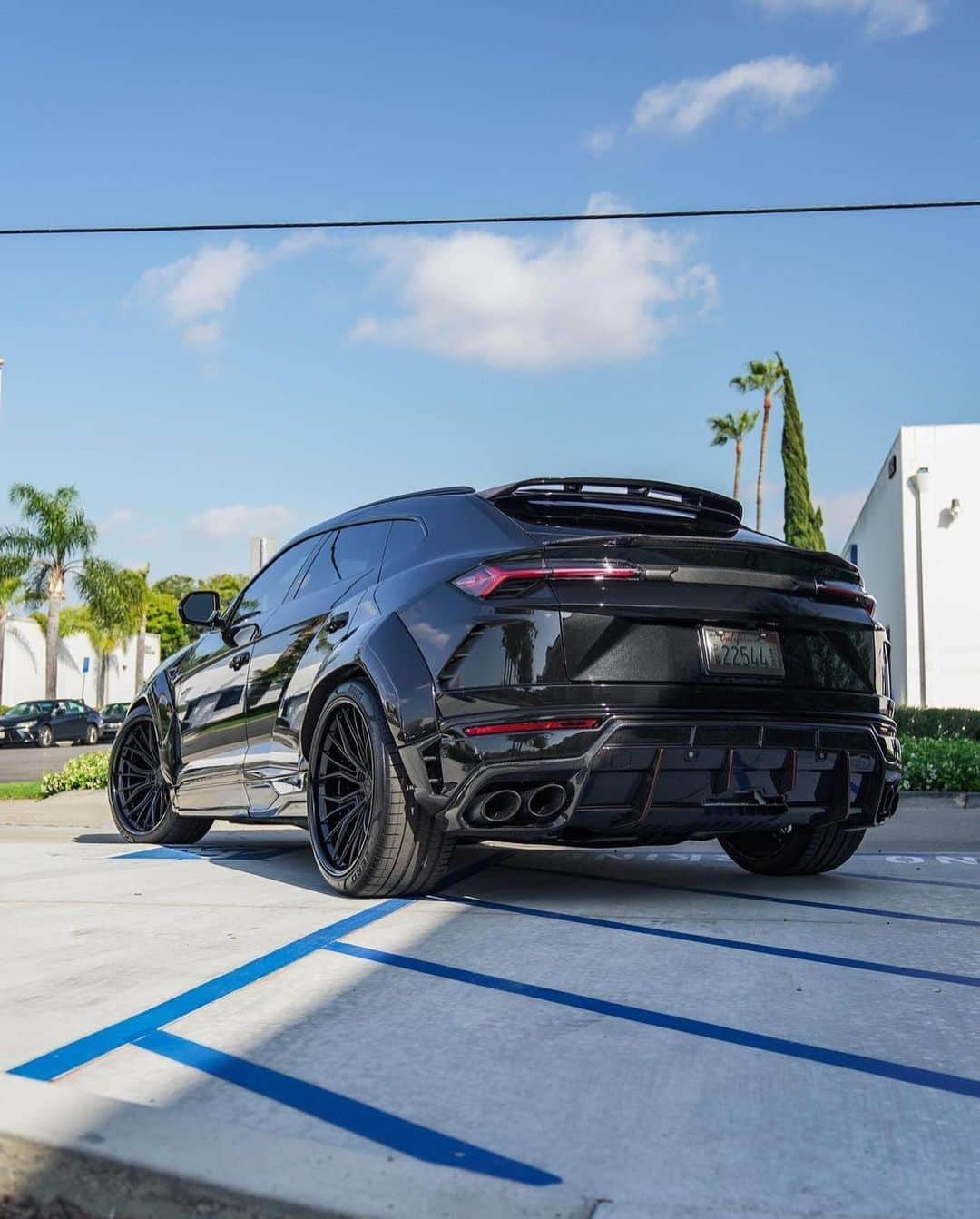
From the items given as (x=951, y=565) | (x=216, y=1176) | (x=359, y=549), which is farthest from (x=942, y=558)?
(x=216, y=1176)

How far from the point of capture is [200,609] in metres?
7.36

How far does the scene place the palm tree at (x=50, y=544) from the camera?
5106 centimetres

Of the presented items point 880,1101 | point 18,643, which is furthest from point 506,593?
point 18,643

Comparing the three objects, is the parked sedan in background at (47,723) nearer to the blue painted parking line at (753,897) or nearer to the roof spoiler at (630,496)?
the blue painted parking line at (753,897)

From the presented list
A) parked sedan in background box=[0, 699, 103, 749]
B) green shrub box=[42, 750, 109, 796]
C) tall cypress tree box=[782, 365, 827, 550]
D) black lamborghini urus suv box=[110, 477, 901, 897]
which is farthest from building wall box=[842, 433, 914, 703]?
parked sedan in background box=[0, 699, 103, 749]

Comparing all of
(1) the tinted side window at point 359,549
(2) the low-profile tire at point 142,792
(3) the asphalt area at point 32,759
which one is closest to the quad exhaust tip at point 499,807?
(1) the tinted side window at point 359,549

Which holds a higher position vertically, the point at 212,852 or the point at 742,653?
the point at 742,653

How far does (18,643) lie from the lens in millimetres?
55844

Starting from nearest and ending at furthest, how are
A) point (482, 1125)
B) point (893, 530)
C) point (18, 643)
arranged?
point (482, 1125), point (893, 530), point (18, 643)

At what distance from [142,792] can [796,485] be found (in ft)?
109

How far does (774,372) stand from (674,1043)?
188 ft

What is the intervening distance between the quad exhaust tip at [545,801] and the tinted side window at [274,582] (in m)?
2.37

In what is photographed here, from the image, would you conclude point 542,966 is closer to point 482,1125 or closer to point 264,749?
point 482,1125

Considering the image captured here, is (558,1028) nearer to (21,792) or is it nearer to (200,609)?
(200,609)
